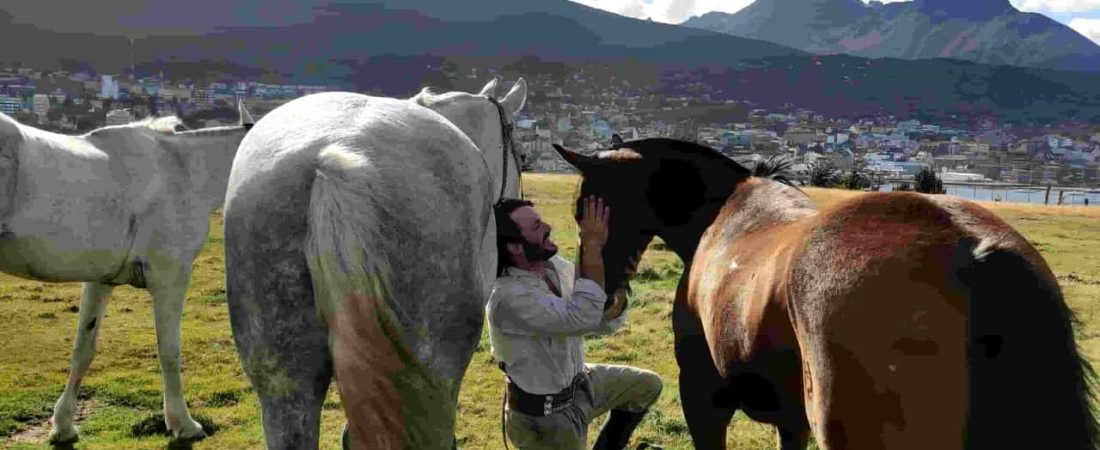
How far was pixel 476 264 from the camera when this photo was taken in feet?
7.15

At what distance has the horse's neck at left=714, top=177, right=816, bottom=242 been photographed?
3.29 meters

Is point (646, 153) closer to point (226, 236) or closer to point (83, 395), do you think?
point (226, 236)

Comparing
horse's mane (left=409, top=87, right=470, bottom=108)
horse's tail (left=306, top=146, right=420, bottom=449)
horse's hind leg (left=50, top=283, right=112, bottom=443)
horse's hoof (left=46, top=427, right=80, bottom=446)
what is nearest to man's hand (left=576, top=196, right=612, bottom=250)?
horse's mane (left=409, top=87, right=470, bottom=108)

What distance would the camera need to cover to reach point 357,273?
1.93 m

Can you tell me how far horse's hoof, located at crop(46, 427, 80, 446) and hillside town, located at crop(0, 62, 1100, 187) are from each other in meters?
59.5

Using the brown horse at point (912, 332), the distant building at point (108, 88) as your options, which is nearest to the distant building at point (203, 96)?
the distant building at point (108, 88)

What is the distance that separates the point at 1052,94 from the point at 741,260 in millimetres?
207334

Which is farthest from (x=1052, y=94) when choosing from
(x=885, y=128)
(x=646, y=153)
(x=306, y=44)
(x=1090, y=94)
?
(x=646, y=153)

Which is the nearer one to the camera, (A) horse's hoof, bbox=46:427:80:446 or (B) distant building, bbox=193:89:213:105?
(A) horse's hoof, bbox=46:427:80:446

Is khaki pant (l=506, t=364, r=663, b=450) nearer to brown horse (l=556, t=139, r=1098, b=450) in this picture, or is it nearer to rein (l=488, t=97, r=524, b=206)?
brown horse (l=556, t=139, r=1098, b=450)

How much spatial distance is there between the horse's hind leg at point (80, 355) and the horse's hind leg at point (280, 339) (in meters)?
3.74

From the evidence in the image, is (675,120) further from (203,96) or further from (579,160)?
(579,160)

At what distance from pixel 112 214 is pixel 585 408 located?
11.2ft

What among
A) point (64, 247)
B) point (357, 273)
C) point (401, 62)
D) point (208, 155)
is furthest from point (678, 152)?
point (401, 62)
